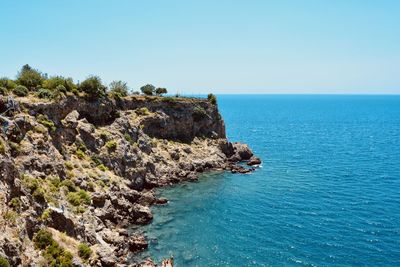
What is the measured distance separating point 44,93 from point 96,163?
17.7 metres

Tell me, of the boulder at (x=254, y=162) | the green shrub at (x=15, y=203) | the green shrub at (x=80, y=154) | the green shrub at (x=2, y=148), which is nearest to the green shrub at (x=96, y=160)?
the green shrub at (x=80, y=154)

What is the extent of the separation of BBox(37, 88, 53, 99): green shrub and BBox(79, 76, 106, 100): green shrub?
13.6 m

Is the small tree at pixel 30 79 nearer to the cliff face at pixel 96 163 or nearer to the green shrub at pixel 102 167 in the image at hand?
the cliff face at pixel 96 163

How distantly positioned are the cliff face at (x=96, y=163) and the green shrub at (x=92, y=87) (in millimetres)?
2710

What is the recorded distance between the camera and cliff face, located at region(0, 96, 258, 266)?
145 feet

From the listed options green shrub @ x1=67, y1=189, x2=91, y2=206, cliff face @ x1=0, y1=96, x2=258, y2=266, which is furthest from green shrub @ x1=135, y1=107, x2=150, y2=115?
green shrub @ x1=67, y1=189, x2=91, y2=206

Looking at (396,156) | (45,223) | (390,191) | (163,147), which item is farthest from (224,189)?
(396,156)

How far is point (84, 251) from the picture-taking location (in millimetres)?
45500

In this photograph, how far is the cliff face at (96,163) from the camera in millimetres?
44219

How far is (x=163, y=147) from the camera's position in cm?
10131

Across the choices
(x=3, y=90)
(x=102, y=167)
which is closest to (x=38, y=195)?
(x=3, y=90)

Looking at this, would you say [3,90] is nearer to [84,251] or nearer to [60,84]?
[60,84]

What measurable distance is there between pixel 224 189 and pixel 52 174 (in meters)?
41.1

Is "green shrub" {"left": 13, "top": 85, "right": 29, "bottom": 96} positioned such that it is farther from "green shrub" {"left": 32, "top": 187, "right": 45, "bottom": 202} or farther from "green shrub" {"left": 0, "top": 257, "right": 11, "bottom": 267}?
"green shrub" {"left": 0, "top": 257, "right": 11, "bottom": 267}
